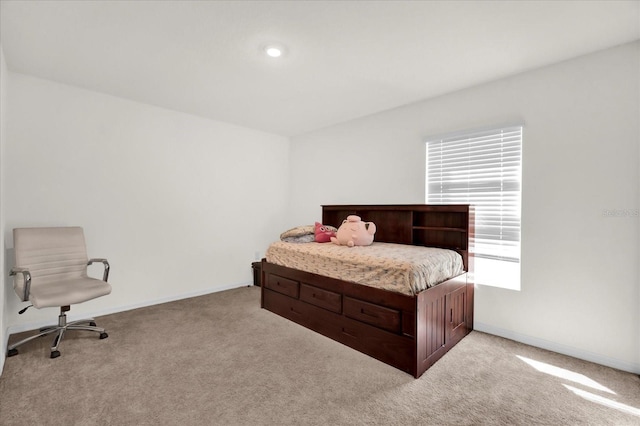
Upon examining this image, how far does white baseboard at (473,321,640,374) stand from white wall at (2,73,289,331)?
139 inches

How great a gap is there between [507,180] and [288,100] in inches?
104

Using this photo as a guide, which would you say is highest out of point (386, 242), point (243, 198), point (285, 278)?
point (243, 198)

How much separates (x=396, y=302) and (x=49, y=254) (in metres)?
3.41

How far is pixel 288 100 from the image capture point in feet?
12.1

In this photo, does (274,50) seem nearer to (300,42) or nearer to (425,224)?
(300,42)

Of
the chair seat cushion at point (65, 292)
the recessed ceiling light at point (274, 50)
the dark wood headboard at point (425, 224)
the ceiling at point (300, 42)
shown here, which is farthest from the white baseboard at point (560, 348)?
the chair seat cushion at point (65, 292)

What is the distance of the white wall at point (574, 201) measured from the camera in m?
2.37

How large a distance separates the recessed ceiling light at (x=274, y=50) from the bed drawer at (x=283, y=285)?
227 centimetres

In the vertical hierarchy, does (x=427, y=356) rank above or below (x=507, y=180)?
below

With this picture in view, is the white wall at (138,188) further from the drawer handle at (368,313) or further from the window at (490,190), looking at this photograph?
the window at (490,190)

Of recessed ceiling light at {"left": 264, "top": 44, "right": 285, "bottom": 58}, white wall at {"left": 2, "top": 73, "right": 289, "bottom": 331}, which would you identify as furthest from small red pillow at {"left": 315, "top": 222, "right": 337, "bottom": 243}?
recessed ceiling light at {"left": 264, "top": 44, "right": 285, "bottom": 58}

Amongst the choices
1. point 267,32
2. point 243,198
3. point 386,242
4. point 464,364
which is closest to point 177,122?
point 243,198

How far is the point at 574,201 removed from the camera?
2600 mm

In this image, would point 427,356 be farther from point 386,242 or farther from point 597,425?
point 386,242
